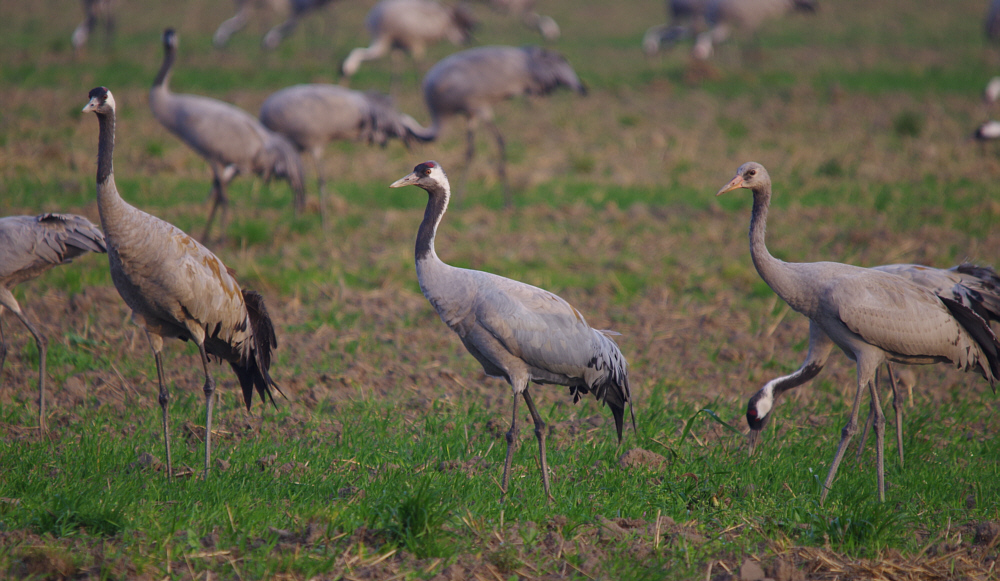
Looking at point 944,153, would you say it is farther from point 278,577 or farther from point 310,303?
point 278,577

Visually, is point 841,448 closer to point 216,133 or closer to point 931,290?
point 931,290

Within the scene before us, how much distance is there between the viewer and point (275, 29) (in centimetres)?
1736

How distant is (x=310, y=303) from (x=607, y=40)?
16535 millimetres

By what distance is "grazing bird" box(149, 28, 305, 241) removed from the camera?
797cm

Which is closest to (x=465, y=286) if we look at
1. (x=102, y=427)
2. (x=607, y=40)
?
(x=102, y=427)

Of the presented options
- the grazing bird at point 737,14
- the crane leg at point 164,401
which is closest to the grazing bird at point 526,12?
the grazing bird at point 737,14

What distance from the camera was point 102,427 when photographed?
4426 millimetres

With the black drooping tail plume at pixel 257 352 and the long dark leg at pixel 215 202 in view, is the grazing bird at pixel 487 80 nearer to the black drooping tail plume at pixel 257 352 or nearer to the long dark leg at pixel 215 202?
the long dark leg at pixel 215 202

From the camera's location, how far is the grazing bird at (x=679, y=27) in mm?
19191

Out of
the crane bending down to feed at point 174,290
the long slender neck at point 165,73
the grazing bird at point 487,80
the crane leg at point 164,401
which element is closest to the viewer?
the crane leg at point 164,401

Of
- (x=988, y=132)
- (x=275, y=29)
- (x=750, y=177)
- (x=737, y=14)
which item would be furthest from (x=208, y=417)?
(x=737, y=14)

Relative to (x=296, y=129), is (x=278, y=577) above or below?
below

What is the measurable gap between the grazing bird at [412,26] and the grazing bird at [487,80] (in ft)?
10.3

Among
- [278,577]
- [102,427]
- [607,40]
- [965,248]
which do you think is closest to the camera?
[278,577]
